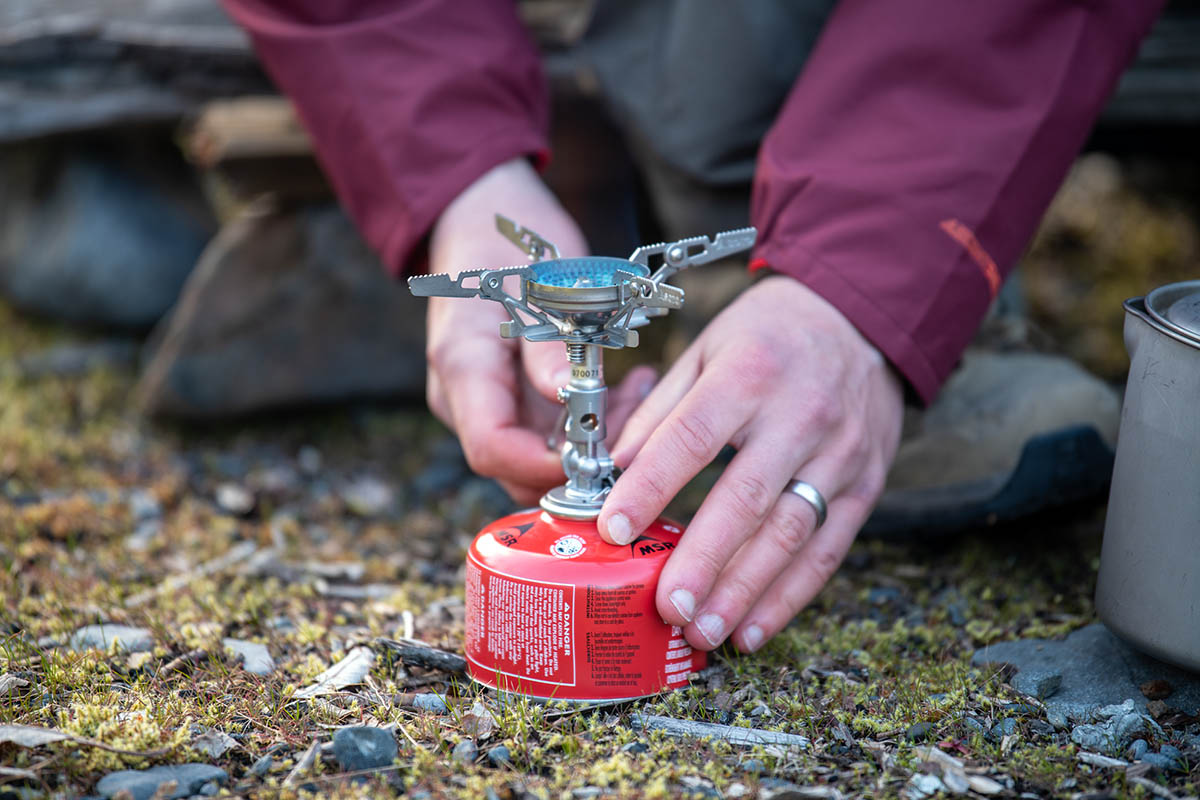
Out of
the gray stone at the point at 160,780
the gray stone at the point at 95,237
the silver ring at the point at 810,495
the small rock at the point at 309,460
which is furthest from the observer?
the gray stone at the point at 95,237

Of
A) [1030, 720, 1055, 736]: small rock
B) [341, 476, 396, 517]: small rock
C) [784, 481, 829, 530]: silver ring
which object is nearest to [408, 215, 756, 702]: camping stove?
[784, 481, 829, 530]: silver ring

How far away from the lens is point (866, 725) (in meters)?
1.77

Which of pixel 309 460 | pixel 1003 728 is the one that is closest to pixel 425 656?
pixel 1003 728

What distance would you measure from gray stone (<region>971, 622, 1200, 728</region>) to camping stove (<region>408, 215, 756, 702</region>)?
604 millimetres

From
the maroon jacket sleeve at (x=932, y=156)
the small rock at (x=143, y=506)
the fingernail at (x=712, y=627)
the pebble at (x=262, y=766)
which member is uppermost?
the maroon jacket sleeve at (x=932, y=156)

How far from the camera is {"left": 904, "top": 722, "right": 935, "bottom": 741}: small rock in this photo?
5.68 ft

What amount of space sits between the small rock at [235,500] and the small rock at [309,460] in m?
0.27

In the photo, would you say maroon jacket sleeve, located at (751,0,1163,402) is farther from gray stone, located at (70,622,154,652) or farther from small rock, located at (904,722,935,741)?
gray stone, located at (70,622,154,652)

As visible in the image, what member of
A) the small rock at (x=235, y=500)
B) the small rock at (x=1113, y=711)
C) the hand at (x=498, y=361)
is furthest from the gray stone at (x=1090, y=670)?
the small rock at (x=235, y=500)

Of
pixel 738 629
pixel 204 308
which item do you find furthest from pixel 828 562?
pixel 204 308

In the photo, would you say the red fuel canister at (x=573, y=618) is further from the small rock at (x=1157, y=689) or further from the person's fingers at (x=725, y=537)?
the small rock at (x=1157, y=689)

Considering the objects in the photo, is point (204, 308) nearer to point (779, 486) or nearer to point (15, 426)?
point (15, 426)

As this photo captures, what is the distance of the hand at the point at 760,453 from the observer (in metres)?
1.81

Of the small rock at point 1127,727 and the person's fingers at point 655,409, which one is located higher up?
the person's fingers at point 655,409
